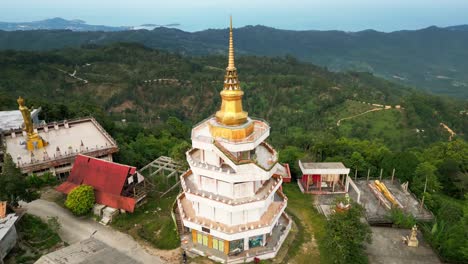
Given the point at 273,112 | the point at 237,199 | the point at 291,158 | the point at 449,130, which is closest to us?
the point at 237,199

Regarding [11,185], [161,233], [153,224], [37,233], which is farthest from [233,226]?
[11,185]

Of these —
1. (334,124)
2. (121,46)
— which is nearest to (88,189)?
(334,124)

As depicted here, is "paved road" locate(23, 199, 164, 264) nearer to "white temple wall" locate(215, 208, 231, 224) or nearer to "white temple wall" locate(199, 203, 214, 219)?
"white temple wall" locate(199, 203, 214, 219)

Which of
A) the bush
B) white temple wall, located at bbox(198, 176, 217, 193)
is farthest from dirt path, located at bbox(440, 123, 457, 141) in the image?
the bush

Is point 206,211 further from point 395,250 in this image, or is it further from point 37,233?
point 395,250

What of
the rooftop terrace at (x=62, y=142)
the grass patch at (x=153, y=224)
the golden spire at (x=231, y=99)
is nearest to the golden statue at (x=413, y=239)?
the golden spire at (x=231, y=99)

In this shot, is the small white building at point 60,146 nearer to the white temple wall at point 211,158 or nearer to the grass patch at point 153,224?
the grass patch at point 153,224
